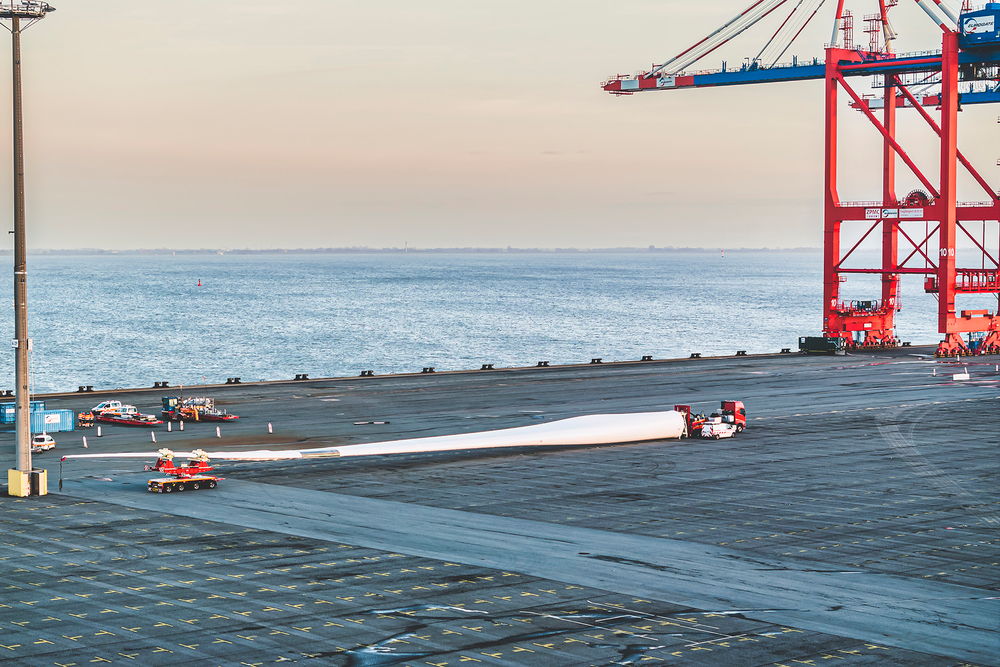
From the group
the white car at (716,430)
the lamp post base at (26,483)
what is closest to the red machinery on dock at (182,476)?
the lamp post base at (26,483)

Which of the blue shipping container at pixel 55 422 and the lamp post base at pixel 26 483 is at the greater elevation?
the blue shipping container at pixel 55 422

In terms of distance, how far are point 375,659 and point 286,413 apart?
46.2 meters

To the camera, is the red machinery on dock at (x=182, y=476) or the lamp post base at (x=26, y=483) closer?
the lamp post base at (x=26, y=483)

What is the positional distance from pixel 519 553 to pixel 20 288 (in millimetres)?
21063

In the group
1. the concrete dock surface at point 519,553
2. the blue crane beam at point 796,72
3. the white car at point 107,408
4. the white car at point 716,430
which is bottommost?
the concrete dock surface at point 519,553

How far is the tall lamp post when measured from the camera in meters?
44.0

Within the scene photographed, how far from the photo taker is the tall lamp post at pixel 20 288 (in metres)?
44.0

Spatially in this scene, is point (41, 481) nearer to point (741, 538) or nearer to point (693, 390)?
point (741, 538)

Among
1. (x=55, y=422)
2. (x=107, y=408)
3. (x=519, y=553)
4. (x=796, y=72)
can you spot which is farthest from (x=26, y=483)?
(x=796, y=72)

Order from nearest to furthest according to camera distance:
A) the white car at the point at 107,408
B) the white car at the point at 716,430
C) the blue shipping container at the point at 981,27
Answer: the white car at the point at 716,430, the white car at the point at 107,408, the blue shipping container at the point at 981,27

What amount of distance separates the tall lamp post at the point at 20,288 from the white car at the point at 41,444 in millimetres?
10543

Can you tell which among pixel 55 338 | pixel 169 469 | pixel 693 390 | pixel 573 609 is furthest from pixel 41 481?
pixel 55 338

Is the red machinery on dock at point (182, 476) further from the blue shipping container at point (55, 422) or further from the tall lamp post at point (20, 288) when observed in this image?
the blue shipping container at point (55, 422)

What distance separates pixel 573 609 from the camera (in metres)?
29.2
